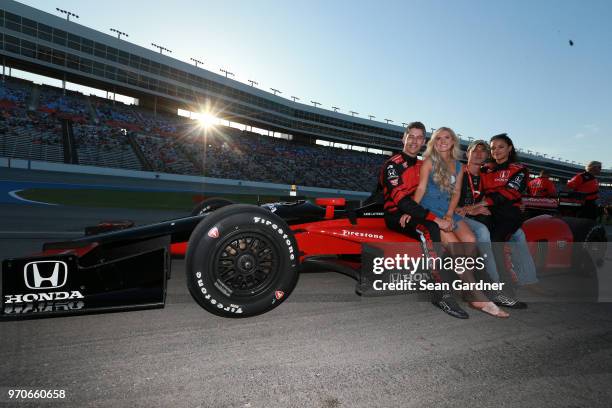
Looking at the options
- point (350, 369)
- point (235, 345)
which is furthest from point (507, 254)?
point (235, 345)

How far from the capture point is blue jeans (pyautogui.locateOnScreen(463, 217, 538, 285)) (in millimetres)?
3072

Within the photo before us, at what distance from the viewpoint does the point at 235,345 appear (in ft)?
6.86

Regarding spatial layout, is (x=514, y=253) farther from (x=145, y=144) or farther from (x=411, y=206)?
(x=145, y=144)

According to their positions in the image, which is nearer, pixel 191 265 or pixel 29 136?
pixel 191 265

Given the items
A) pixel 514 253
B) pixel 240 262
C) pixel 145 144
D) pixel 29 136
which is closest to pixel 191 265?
pixel 240 262

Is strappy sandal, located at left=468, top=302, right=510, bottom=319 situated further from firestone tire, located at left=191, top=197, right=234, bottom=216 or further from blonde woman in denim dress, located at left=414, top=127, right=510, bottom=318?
firestone tire, located at left=191, top=197, right=234, bottom=216

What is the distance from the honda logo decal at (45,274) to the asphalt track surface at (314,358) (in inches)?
11.2

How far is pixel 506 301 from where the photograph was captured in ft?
9.99

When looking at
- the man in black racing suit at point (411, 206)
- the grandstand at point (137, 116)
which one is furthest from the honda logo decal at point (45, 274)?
the grandstand at point (137, 116)

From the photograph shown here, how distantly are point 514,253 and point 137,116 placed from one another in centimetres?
4476

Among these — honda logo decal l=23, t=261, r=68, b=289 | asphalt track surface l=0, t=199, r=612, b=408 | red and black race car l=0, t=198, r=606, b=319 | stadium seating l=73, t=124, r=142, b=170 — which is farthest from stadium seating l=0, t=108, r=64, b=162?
asphalt track surface l=0, t=199, r=612, b=408

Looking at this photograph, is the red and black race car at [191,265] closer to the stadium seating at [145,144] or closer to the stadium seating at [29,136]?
the stadium seating at [29,136]

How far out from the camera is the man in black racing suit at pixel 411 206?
2.94 metres

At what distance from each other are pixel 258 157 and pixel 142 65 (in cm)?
1764
